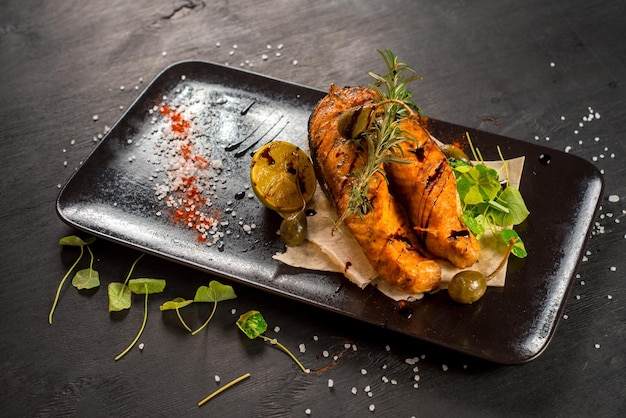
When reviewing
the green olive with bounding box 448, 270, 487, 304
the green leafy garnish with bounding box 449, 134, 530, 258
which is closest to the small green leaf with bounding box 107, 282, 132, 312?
the green olive with bounding box 448, 270, 487, 304

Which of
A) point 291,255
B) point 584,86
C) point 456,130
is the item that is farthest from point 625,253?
point 291,255

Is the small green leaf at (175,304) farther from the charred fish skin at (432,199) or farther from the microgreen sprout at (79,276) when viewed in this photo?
the charred fish skin at (432,199)

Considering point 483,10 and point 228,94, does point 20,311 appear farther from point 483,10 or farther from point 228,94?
point 483,10

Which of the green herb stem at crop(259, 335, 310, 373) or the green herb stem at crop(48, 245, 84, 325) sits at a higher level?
the green herb stem at crop(48, 245, 84, 325)

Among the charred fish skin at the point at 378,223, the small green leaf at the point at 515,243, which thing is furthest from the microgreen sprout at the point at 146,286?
the small green leaf at the point at 515,243

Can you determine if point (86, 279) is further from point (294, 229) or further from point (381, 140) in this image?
point (381, 140)

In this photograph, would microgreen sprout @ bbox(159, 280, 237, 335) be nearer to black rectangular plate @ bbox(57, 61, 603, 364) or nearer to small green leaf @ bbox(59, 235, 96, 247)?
black rectangular plate @ bbox(57, 61, 603, 364)
